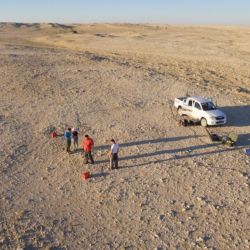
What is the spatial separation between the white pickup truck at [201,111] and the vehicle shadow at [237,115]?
128 cm

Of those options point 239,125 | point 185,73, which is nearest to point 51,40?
point 185,73

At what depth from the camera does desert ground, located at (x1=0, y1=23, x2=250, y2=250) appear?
49.8ft

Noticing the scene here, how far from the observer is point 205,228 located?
15.3m

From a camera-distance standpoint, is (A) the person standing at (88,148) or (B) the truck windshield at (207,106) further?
(B) the truck windshield at (207,106)

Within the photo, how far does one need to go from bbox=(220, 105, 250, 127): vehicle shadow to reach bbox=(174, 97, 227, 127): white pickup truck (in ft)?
4.22

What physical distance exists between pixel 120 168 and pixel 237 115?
35.0 feet

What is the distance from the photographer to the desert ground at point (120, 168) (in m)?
15.2

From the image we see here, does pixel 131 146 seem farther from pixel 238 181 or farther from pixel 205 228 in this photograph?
pixel 205 228

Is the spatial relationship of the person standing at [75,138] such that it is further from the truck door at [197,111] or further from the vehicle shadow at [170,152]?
the truck door at [197,111]

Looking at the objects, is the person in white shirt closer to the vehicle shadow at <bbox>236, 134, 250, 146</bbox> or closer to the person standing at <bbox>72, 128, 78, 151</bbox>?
the person standing at <bbox>72, 128, 78, 151</bbox>

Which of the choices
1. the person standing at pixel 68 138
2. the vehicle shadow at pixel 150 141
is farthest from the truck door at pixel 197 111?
the person standing at pixel 68 138

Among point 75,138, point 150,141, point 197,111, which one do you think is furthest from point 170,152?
point 197,111

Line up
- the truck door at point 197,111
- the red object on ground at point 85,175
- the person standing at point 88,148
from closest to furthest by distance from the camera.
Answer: the red object on ground at point 85,175 < the person standing at point 88,148 < the truck door at point 197,111

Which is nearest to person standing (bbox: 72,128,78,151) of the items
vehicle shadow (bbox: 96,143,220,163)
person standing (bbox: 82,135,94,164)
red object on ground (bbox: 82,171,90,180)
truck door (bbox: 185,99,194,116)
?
person standing (bbox: 82,135,94,164)
